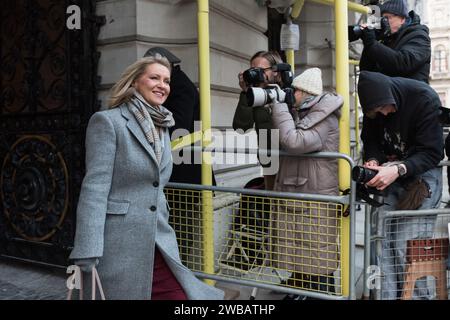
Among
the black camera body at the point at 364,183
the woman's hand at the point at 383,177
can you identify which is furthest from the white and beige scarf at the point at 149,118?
the woman's hand at the point at 383,177

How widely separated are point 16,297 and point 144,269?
2343mm

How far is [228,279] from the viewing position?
306 centimetres

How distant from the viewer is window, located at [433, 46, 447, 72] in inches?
1965

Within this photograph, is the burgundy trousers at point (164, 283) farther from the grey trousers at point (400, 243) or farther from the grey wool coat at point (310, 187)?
the grey trousers at point (400, 243)

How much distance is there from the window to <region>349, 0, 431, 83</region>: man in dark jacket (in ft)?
173

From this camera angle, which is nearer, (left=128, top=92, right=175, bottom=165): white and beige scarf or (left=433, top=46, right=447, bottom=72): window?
(left=128, top=92, right=175, bottom=165): white and beige scarf

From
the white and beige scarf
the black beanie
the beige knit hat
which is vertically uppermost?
the black beanie

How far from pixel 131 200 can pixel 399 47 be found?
2286 mm

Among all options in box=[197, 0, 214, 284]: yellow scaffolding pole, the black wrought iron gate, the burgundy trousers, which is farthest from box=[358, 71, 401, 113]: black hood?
the black wrought iron gate

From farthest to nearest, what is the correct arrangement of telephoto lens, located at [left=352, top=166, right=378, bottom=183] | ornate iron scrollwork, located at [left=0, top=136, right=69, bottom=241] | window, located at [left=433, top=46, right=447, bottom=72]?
window, located at [left=433, top=46, right=447, bottom=72], ornate iron scrollwork, located at [left=0, top=136, right=69, bottom=241], telephoto lens, located at [left=352, top=166, right=378, bottom=183]

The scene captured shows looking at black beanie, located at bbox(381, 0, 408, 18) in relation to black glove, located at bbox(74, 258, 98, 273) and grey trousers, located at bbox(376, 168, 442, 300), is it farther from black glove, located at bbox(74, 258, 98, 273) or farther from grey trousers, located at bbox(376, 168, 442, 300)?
black glove, located at bbox(74, 258, 98, 273)

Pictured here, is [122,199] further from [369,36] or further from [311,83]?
[369,36]

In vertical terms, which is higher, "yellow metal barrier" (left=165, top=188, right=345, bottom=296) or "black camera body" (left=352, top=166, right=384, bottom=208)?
"black camera body" (left=352, top=166, right=384, bottom=208)
